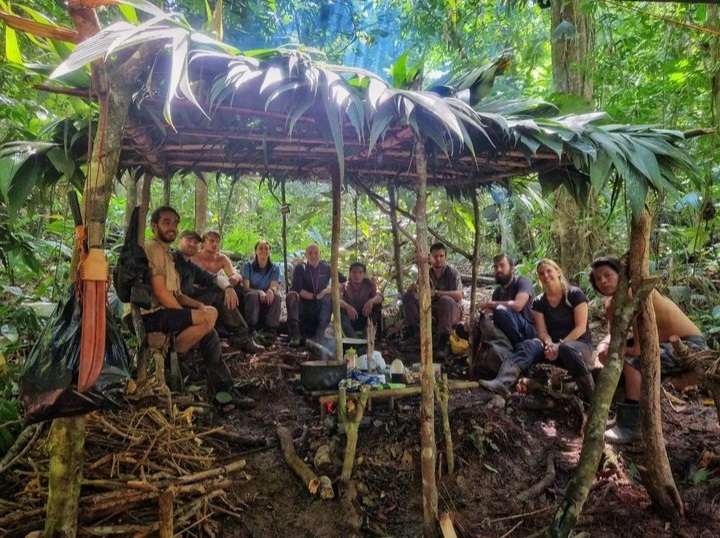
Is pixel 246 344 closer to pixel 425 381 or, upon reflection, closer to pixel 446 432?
pixel 446 432

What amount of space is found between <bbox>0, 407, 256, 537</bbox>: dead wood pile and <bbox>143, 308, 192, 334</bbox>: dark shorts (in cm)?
88

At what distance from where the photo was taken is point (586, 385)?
4.18 metres

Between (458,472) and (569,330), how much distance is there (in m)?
1.99

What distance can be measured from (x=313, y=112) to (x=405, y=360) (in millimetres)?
3717

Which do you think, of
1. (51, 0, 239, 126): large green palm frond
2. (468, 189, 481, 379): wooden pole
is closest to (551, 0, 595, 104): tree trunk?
(468, 189, 481, 379): wooden pole

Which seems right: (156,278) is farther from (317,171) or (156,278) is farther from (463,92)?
(463,92)

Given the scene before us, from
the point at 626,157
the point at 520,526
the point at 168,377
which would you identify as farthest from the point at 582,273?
the point at 168,377

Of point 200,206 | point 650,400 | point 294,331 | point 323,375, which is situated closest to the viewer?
point 650,400

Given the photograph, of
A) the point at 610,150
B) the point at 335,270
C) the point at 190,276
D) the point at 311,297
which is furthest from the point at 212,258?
the point at 610,150

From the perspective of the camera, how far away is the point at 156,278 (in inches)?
158

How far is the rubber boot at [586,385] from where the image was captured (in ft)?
13.6

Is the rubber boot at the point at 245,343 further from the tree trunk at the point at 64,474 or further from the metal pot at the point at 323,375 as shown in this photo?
the tree trunk at the point at 64,474

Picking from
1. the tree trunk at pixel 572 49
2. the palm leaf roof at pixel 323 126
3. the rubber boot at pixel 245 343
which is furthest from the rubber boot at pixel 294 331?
the tree trunk at pixel 572 49

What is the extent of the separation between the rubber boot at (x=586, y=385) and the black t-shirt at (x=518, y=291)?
90 centimetres
